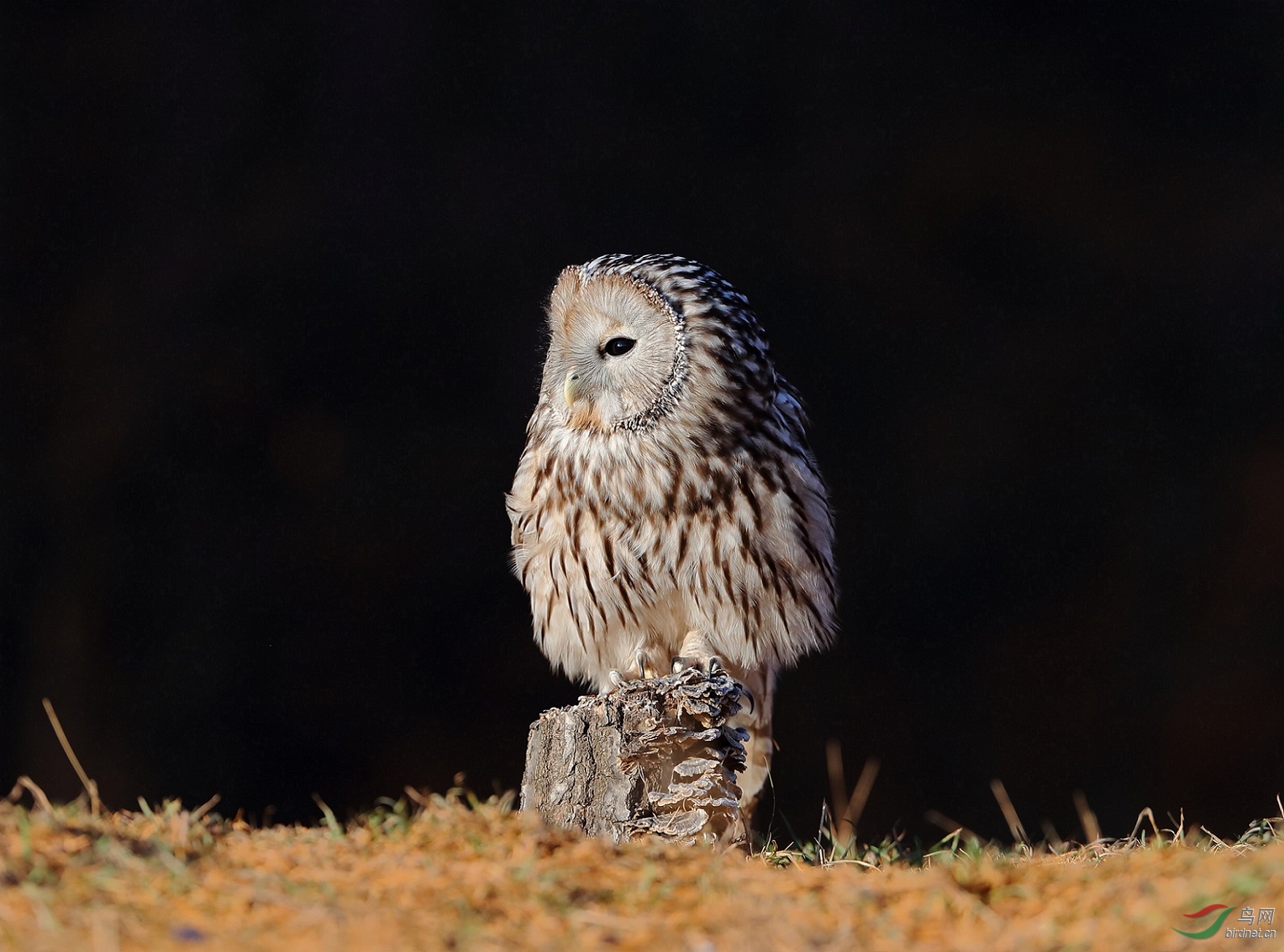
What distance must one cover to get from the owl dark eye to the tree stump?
88cm

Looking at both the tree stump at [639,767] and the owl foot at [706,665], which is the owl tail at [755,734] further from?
the tree stump at [639,767]

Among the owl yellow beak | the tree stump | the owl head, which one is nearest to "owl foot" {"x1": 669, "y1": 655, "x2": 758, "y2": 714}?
the tree stump

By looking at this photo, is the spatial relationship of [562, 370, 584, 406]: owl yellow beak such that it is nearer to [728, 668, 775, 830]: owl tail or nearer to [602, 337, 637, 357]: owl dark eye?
[602, 337, 637, 357]: owl dark eye

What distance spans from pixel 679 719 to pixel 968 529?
3.77 meters

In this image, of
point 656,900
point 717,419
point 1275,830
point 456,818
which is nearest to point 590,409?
point 717,419

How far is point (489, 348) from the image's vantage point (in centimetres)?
577

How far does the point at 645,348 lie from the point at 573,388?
0.20 metres

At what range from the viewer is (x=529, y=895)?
171 cm

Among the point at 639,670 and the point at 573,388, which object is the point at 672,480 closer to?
the point at 573,388

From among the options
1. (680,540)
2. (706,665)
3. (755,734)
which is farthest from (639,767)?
(755,734)

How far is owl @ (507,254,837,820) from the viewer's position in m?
2.97

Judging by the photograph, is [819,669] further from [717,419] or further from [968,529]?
[717,419]

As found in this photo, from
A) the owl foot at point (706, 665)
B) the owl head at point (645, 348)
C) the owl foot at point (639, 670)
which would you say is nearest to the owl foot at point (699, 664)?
the owl foot at point (706, 665)

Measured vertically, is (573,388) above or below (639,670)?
above
